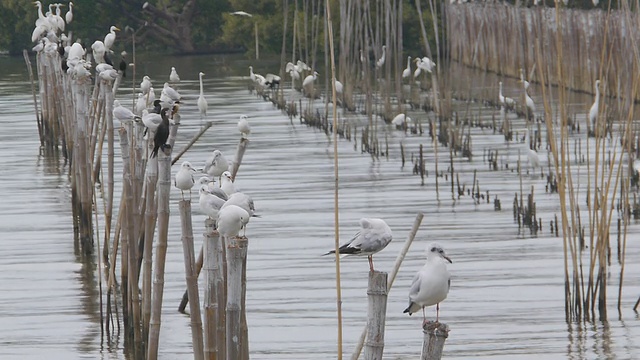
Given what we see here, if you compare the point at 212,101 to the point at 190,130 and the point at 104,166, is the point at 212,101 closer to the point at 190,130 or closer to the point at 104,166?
the point at 190,130

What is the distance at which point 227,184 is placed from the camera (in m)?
8.12

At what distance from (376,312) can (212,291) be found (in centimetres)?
109

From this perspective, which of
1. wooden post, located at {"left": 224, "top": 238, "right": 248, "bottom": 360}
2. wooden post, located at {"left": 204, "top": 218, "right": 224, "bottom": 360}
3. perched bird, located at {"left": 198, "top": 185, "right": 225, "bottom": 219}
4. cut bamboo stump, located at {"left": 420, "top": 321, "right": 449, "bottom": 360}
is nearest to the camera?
cut bamboo stump, located at {"left": 420, "top": 321, "right": 449, "bottom": 360}

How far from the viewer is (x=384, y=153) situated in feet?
63.3

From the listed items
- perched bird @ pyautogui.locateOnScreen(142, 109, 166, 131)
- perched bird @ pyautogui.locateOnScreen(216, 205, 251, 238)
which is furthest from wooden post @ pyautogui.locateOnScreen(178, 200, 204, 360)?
perched bird @ pyautogui.locateOnScreen(142, 109, 166, 131)

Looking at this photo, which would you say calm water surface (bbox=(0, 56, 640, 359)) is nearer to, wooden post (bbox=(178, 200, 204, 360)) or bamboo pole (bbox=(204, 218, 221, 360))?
wooden post (bbox=(178, 200, 204, 360))

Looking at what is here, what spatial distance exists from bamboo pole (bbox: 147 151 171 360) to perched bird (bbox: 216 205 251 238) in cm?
72

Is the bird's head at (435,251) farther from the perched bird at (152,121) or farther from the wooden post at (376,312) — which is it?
the perched bird at (152,121)

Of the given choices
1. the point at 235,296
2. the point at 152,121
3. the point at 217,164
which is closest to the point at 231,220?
the point at 235,296

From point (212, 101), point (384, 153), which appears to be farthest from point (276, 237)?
point (212, 101)

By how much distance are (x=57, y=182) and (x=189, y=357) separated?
9.13 meters

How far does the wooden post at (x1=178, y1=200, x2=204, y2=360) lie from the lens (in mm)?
6379

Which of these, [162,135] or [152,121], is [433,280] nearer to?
[162,135]

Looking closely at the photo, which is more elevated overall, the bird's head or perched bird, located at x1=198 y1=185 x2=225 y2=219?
perched bird, located at x1=198 y1=185 x2=225 y2=219
